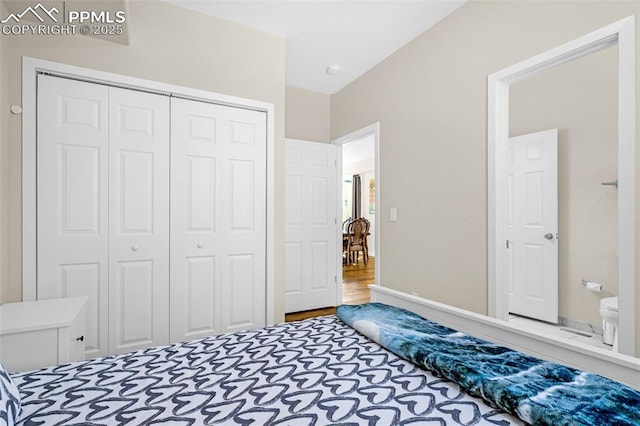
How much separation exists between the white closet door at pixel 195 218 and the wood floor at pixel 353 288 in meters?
1.19

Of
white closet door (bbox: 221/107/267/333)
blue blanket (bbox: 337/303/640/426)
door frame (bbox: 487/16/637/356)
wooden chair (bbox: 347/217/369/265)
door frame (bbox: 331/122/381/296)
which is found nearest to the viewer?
blue blanket (bbox: 337/303/640/426)

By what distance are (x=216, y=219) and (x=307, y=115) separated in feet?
6.66

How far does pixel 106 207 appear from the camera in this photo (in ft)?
7.20

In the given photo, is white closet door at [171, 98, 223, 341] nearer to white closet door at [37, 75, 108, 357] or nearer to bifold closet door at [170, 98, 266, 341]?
bifold closet door at [170, 98, 266, 341]

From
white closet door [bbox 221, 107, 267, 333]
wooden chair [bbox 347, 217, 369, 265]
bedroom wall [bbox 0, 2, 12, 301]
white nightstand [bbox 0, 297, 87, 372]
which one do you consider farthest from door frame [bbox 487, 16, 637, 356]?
wooden chair [bbox 347, 217, 369, 265]

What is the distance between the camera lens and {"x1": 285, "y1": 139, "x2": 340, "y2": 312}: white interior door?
12.1 feet

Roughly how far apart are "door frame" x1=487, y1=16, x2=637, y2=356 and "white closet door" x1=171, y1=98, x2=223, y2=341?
205 centimetres

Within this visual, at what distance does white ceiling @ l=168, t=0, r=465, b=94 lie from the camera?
8.01ft

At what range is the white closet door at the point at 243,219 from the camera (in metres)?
2.61

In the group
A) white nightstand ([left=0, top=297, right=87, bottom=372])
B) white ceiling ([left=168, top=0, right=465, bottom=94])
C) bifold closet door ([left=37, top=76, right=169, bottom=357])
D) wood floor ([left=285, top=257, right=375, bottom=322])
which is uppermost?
white ceiling ([left=168, top=0, right=465, bottom=94])

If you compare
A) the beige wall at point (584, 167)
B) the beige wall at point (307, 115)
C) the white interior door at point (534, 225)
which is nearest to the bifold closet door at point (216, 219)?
the beige wall at point (307, 115)

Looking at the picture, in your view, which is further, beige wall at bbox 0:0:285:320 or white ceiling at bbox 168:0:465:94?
white ceiling at bbox 168:0:465:94

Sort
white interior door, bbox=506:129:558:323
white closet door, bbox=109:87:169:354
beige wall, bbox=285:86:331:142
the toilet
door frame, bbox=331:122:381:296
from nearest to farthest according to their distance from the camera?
1. white closet door, bbox=109:87:169:354
2. the toilet
3. white interior door, bbox=506:129:558:323
4. door frame, bbox=331:122:381:296
5. beige wall, bbox=285:86:331:142

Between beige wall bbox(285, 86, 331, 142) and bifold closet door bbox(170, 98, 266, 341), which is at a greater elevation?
beige wall bbox(285, 86, 331, 142)
